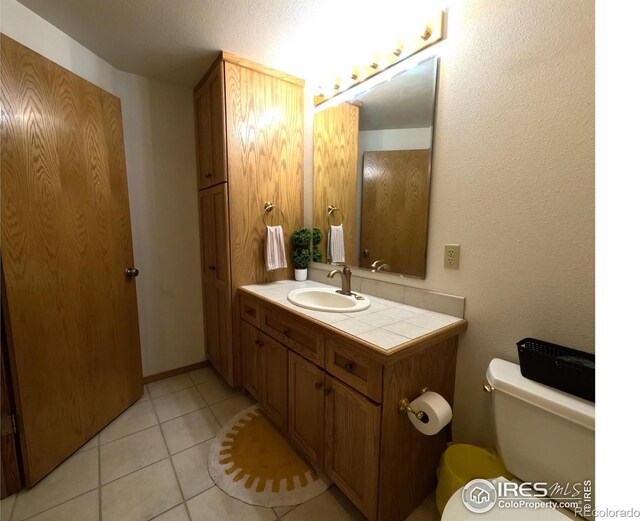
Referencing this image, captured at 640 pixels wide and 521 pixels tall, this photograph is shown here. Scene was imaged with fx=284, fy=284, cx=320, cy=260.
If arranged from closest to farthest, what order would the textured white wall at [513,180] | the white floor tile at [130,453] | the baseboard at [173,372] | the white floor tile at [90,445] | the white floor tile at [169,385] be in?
1. the textured white wall at [513,180]
2. the white floor tile at [130,453]
3. the white floor tile at [90,445]
4. the white floor tile at [169,385]
5. the baseboard at [173,372]

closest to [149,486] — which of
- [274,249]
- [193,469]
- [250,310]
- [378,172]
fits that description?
[193,469]

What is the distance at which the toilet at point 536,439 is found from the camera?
2.52ft

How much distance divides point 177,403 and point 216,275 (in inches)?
35.7

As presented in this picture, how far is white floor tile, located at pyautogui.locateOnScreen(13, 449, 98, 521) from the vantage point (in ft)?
3.99

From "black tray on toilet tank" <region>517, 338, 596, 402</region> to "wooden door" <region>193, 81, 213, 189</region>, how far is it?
6.45 ft

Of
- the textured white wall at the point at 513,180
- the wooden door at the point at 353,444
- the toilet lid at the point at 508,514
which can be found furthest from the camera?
the wooden door at the point at 353,444

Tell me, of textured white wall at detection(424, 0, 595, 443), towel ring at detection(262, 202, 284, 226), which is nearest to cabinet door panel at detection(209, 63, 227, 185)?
towel ring at detection(262, 202, 284, 226)

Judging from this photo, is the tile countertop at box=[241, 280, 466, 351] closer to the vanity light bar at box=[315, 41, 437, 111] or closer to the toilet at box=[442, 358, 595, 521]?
the toilet at box=[442, 358, 595, 521]

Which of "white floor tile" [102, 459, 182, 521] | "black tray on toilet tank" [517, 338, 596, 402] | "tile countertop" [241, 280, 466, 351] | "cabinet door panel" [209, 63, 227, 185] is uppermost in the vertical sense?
"cabinet door panel" [209, 63, 227, 185]

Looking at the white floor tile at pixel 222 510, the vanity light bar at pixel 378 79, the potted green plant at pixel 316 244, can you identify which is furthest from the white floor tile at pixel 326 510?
the vanity light bar at pixel 378 79

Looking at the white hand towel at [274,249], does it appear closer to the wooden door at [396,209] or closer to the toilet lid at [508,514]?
the wooden door at [396,209]

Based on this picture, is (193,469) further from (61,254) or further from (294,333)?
(61,254)

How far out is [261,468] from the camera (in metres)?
1.43
